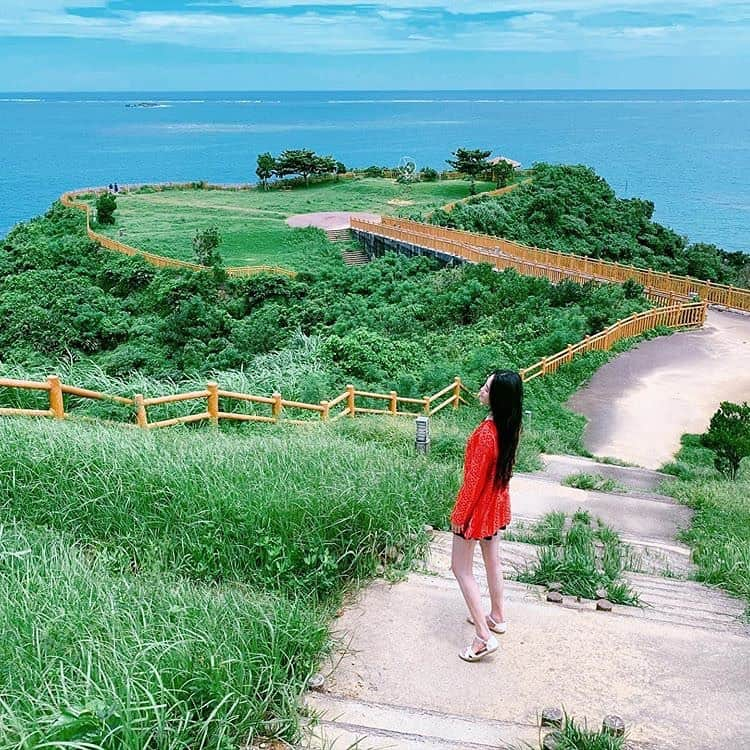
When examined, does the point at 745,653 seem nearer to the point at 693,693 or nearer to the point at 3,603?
the point at 693,693

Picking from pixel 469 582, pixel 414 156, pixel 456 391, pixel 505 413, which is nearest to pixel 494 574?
pixel 469 582

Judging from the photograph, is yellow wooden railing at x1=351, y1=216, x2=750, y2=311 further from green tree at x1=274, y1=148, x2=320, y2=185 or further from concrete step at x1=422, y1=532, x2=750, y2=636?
concrete step at x1=422, y1=532, x2=750, y2=636

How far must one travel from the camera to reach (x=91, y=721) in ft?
10.3

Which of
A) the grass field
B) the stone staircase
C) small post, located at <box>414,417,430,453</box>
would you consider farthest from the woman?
the stone staircase

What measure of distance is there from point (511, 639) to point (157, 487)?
279 centimetres

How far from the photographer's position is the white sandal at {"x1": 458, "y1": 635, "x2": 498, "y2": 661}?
438 centimetres

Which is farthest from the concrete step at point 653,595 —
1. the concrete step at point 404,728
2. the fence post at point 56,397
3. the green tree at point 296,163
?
the green tree at point 296,163

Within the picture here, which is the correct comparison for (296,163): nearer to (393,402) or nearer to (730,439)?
(393,402)

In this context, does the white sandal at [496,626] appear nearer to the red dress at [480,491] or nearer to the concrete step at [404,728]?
the red dress at [480,491]

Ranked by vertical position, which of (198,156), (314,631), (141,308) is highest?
(198,156)

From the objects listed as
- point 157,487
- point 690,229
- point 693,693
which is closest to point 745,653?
point 693,693

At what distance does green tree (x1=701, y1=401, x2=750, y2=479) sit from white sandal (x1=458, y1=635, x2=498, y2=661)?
7.65m

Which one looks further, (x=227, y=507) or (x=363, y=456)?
(x=363, y=456)

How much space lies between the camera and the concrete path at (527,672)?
12.2 feet
